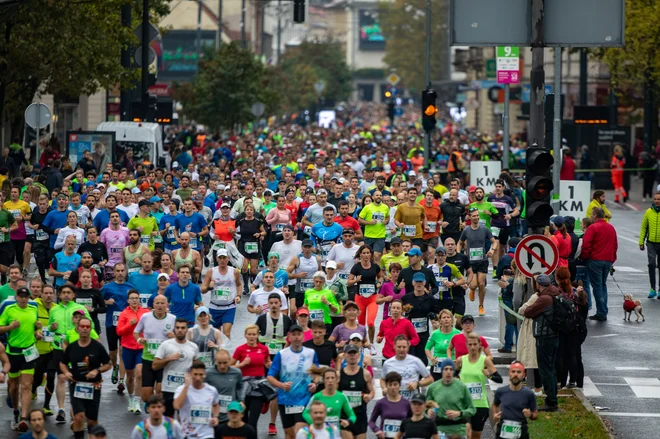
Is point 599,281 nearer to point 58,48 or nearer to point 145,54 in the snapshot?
point 58,48

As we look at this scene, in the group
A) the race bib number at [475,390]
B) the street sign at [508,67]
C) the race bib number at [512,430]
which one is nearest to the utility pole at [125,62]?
the street sign at [508,67]

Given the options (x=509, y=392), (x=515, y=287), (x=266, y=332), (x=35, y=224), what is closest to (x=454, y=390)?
(x=509, y=392)

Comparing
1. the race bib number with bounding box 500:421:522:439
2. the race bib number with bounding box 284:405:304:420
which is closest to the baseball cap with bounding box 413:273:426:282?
the race bib number with bounding box 284:405:304:420

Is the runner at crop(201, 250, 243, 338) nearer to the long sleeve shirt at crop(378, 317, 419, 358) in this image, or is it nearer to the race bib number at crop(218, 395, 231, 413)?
the long sleeve shirt at crop(378, 317, 419, 358)

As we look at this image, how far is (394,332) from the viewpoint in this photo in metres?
16.1

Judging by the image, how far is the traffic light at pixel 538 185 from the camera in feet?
50.7

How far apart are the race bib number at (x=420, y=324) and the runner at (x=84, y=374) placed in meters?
4.10

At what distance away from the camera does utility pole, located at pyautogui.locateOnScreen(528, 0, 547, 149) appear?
15.9 meters

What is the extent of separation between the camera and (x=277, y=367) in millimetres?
14133

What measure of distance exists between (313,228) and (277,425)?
24.8 ft

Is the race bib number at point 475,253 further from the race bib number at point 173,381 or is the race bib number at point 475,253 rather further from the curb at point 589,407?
the race bib number at point 173,381

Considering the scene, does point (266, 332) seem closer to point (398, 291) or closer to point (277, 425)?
point (277, 425)

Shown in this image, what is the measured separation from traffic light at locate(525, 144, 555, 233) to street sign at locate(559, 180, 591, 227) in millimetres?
9413

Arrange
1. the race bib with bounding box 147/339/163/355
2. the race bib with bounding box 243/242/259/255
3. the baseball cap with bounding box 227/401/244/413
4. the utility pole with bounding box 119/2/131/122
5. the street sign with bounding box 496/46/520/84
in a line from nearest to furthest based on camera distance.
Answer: the baseball cap with bounding box 227/401/244/413, the race bib with bounding box 147/339/163/355, the race bib with bounding box 243/242/259/255, the street sign with bounding box 496/46/520/84, the utility pole with bounding box 119/2/131/122
